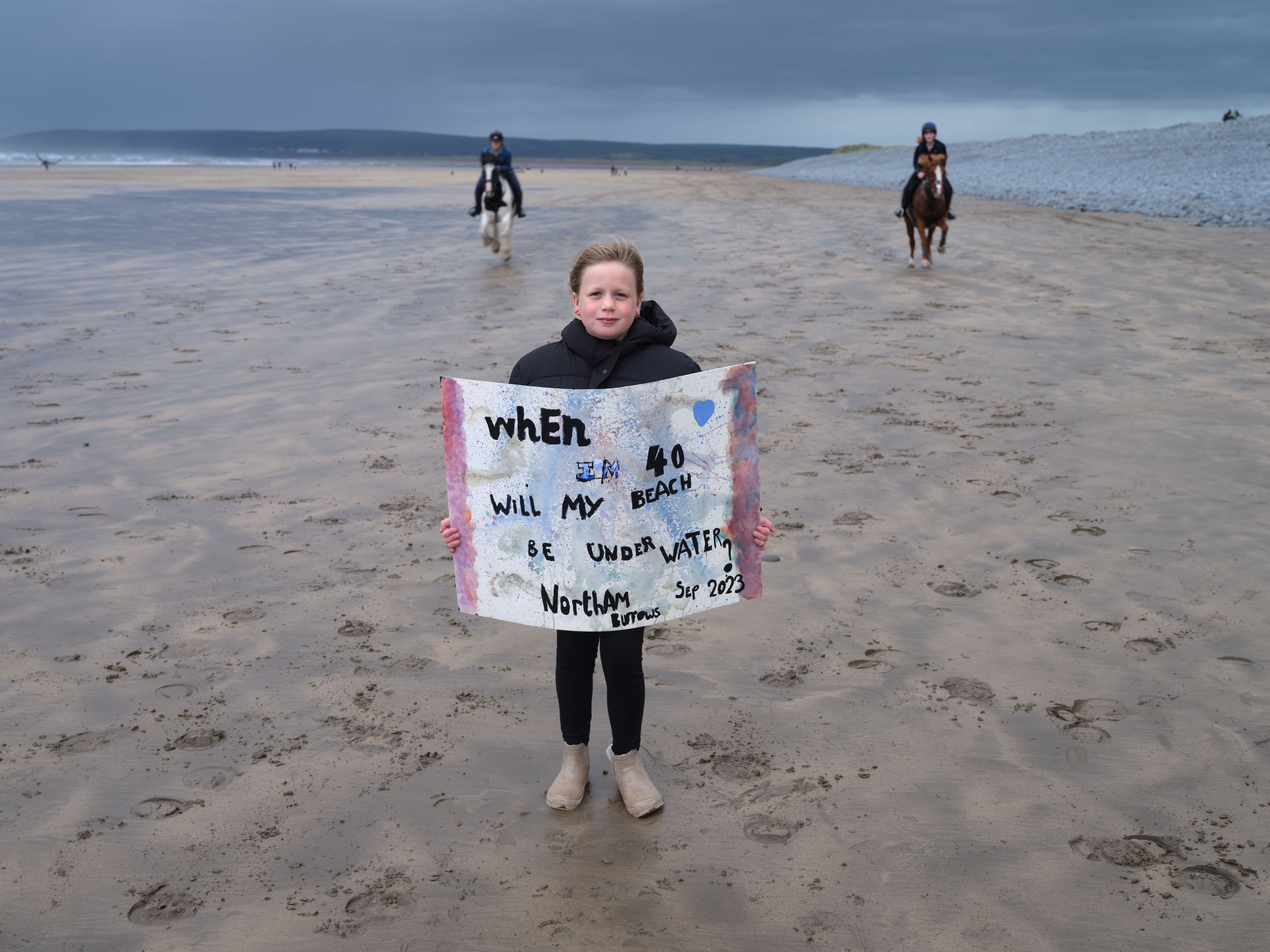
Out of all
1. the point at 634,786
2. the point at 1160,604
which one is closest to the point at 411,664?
the point at 634,786

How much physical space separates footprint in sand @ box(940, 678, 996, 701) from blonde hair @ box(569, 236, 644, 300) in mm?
1898

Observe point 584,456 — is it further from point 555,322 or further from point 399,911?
point 555,322

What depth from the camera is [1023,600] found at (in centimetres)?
452

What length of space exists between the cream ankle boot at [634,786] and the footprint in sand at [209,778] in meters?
1.22

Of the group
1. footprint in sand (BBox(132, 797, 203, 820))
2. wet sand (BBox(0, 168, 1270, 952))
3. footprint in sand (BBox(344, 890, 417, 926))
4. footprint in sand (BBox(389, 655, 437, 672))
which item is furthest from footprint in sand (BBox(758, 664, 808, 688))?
footprint in sand (BBox(132, 797, 203, 820))

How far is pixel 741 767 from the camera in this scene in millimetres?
3406

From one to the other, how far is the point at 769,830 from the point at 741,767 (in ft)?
1.11

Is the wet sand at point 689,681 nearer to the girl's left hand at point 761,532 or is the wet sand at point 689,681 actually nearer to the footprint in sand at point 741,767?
the footprint in sand at point 741,767

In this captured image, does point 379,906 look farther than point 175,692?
No

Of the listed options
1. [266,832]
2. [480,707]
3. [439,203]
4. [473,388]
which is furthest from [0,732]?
[439,203]

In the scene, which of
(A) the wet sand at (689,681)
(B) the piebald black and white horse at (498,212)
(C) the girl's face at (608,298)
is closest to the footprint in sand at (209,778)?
(A) the wet sand at (689,681)

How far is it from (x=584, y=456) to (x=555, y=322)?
842 centimetres

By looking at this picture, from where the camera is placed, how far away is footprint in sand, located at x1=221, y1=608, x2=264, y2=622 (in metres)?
4.39

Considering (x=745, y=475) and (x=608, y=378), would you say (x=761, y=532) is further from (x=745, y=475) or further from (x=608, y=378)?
(x=608, y=378)
